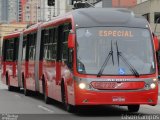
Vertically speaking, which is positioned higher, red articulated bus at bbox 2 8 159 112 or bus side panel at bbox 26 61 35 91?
red articulated bus at bbox 2 8 159 112

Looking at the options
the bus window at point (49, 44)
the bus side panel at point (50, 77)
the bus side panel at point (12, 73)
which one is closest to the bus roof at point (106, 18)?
the bus window at point (49, 44)

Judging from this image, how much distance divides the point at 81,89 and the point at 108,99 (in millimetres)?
767

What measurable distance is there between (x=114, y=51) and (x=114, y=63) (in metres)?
0.36

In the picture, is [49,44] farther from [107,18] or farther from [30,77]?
[30,77]

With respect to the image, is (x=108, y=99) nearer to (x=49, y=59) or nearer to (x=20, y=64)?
(x=49, y=59)

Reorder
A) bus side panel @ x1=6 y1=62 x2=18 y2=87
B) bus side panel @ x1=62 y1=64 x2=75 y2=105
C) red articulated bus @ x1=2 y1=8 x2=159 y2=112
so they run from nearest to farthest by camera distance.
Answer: red articulated bus @ x1=2 y1=8 x2=159 y2=112 → bus side panel @ x1=62 y1=64 x2=75 y2=105 → bus side panel @ x1=6 y1=62 x2=18 y2=87

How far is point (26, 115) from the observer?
664 inches

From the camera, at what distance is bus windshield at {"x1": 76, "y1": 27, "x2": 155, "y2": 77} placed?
16.6 metres

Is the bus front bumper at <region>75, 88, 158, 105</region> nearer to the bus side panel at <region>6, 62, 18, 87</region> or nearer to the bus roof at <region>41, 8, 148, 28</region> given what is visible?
the bus roof at <region>41, 8, 148, 28</region>

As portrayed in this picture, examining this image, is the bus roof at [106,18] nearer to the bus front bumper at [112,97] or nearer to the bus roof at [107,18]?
the bus roof at [107,18]

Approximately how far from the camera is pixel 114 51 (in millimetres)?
16797

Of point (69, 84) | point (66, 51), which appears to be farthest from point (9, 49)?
point (69, 84)

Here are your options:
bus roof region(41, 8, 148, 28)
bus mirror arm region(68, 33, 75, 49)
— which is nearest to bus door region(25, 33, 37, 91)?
bus roof region(41, 8, 148, 28)

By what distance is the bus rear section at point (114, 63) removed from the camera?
53.6ft
